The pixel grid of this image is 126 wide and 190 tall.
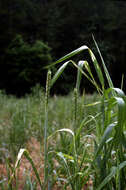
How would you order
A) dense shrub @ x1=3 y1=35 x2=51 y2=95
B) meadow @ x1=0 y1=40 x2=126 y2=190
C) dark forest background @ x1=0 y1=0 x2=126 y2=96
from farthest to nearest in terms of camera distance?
dense shrub @ x1=3 y1=35 x2=51 y2=95 < dark forest background @ x1=0 y1=0 x2=126 y2=96 < meadow @ x1=0 y1=40 x2=126 y2=190

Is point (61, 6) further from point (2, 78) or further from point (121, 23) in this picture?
point (2, 78)

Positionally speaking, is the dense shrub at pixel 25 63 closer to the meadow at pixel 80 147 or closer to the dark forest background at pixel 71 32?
the dark forest background at pixel 71 32

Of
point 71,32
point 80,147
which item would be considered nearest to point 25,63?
point 71,32

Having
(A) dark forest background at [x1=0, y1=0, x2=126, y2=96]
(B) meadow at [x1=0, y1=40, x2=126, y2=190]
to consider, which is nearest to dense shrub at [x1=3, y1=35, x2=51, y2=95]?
(A) dark forest background at [x1=0, y1=0, x2=126, y2=96]

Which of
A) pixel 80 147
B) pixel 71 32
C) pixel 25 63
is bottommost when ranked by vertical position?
pixel 80 147

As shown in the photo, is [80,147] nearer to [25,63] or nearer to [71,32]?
[71,32]

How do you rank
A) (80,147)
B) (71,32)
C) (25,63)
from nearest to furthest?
1. (80,147)
2. (71,32)
3. (25,63)

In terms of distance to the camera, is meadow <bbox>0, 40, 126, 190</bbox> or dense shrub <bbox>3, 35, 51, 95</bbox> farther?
dense shrub <bbox>3, 35, 51, 95</bbox>

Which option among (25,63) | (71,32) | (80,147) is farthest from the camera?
(25,63)

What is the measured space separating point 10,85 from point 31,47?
1.31 meters

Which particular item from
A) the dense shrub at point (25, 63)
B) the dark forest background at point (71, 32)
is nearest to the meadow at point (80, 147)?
the dark forest background at point (71, 32)

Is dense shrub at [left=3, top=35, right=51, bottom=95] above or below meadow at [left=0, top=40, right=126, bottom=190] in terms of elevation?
above

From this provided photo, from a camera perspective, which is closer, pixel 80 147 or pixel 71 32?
pixel 80 147

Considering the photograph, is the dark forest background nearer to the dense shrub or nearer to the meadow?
the dense shrub
